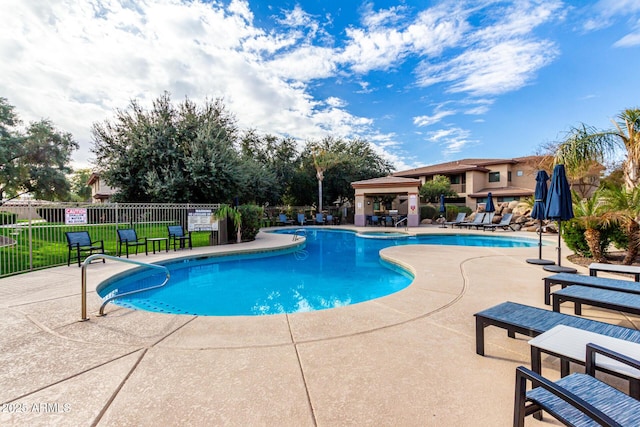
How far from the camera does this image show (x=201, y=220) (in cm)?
1227

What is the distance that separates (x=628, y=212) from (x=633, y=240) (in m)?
0.79

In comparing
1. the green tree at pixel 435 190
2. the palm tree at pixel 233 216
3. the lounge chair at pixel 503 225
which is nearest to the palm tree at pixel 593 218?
the lounge chair at pixel 503 225

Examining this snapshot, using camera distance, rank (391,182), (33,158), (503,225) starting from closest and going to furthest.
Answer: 1. (503,225)
2. (391,182)
3. (33,158)

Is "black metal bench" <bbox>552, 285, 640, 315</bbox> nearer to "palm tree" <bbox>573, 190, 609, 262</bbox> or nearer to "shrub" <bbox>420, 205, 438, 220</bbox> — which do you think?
"palm tree" <bbox>573, 190, 609, 262</bbox>

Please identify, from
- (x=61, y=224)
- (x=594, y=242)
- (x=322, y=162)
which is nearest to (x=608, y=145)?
(x=594, y=242)

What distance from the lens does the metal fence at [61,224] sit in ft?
24.3

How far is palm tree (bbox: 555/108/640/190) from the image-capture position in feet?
26.2

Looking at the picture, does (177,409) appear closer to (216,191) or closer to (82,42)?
(82,42)

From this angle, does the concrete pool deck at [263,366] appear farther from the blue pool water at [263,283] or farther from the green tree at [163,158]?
the green tree at [163,158]

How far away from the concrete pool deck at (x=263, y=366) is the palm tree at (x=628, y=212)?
4.07 m

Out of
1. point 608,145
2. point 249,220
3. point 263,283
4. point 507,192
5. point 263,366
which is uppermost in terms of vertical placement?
point 608,145

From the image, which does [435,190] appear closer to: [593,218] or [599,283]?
[593,218]

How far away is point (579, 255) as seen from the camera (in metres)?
8.49

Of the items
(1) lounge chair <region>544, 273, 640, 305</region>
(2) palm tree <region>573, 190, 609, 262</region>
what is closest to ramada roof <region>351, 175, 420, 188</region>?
(2) palm tree <region>573, 190, 609, 262</region>
